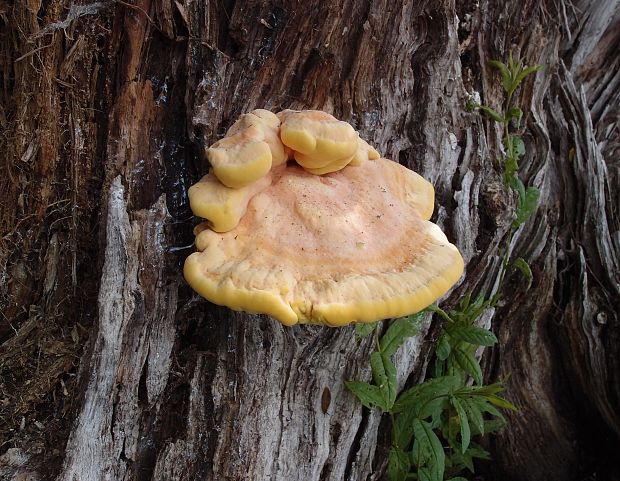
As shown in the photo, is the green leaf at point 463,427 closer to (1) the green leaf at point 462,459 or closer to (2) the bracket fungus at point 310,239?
(1) the green leaf at point 462,459

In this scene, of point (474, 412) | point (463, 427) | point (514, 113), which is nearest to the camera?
point (463, 427)

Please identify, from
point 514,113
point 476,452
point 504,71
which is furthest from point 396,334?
point 504,71

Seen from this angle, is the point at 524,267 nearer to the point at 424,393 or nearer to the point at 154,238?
the point at 424,393

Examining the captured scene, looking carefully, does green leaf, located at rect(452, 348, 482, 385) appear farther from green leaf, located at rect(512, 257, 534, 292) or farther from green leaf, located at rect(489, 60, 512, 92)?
green leaf, located at rect(489, 60, 512, 92)

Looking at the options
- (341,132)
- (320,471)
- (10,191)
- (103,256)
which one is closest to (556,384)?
(320,471)

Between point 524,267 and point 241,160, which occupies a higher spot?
point 241,160

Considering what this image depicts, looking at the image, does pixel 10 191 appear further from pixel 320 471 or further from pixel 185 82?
pixel 320 471
